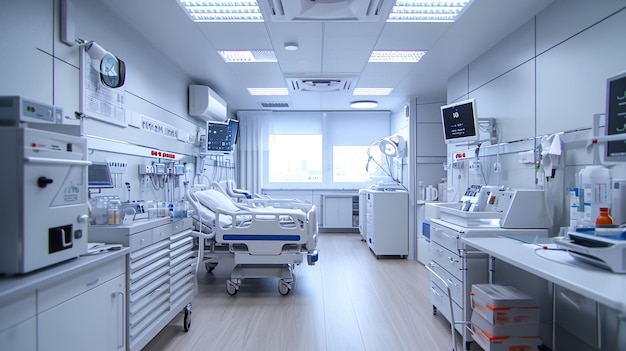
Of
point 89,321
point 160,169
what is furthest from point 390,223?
point 89,321

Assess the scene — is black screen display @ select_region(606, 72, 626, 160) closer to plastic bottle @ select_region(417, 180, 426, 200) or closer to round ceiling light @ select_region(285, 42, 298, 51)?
round ceiling light @ select_region(285, 42, 298, 51)

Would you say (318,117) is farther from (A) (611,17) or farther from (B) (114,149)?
(A) (611,17)

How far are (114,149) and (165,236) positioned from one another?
2.86ft

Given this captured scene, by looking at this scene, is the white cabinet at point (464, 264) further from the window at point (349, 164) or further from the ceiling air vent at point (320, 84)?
the window at point (349, 164)

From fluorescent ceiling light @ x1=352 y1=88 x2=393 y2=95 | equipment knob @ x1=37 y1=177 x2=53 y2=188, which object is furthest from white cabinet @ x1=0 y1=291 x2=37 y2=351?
fluorescent ceiling light @ x1=352 y1=88 x2=393 y2=95

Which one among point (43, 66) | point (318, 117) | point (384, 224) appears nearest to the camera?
point (43, 66)

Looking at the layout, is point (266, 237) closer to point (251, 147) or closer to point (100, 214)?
point (100, 214)

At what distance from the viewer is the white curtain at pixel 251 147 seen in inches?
241

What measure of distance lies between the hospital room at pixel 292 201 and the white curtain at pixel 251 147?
1.69 meters

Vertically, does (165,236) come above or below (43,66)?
below

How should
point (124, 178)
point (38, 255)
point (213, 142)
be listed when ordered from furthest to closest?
point (213, 142) < point (124, 178) < point (38, 255)

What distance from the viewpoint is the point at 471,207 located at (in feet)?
8.76

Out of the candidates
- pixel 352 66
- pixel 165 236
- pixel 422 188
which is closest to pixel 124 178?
pixel 165 236

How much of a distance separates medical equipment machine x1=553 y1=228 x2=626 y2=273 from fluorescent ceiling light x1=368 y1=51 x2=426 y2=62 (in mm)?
2426
